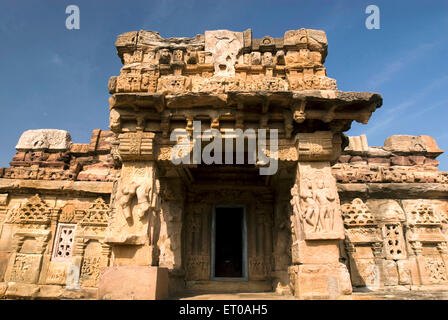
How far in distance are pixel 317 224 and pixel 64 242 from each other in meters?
6.38

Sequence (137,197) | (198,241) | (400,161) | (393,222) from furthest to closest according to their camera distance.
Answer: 1. (400,161)
2. (393,222)
3. (198,241)
4. (137,197)

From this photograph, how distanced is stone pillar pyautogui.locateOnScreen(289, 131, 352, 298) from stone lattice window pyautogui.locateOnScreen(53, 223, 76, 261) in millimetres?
5647

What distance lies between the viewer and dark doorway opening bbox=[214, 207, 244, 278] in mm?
8891

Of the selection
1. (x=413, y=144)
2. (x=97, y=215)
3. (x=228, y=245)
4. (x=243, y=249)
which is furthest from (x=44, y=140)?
(x=413, y=144)

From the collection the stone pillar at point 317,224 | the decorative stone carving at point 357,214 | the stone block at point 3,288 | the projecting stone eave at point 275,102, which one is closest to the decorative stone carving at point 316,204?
the stone pillar at point 317,224

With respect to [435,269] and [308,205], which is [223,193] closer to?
[308,205]

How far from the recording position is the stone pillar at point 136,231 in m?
4.64

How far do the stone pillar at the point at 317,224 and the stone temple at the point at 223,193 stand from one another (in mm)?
21

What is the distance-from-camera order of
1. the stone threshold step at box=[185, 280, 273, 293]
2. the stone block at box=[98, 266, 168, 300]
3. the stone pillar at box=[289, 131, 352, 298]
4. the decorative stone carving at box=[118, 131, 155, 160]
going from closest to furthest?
1. the stone block at box=[98, 266, 168, 300]
2. the stone pillar at box=[289, 131, 352, 298]
3. the decorative stone carving at box=[118, 131, 155, 160]
4. the stone threshold step at box=[185, 280, 273, 293]

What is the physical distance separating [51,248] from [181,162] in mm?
4847

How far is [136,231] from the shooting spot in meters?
4.96

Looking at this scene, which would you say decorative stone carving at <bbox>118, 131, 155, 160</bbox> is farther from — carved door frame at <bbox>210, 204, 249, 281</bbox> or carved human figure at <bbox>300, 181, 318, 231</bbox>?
carved door frame at <bbox>210, 204, 249, 281</bbox>

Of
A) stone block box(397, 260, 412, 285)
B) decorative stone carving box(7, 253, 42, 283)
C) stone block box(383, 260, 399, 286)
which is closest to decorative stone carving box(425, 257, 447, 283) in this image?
stone block box(397, 260, 412, 285)
